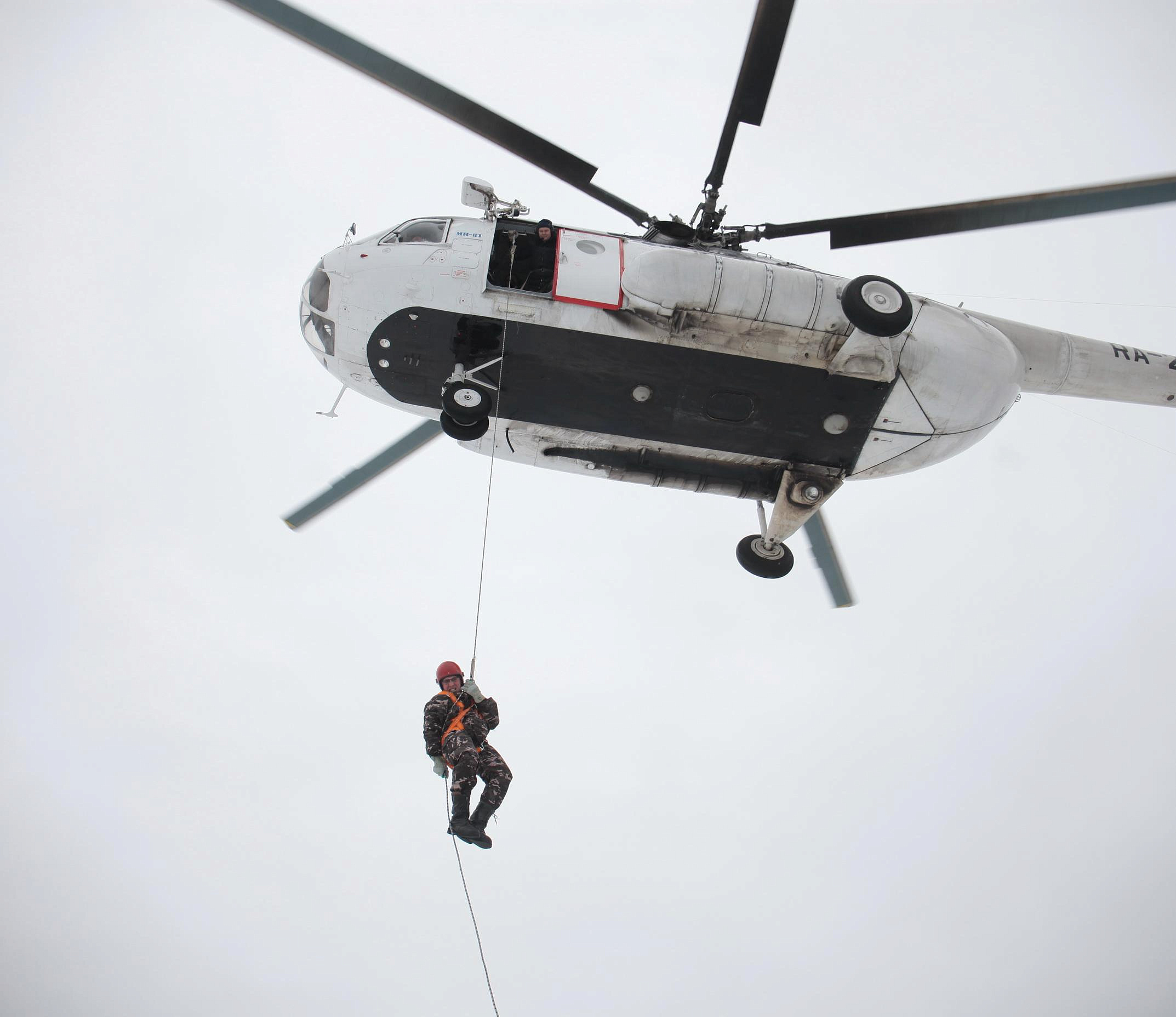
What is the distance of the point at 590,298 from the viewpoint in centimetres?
938

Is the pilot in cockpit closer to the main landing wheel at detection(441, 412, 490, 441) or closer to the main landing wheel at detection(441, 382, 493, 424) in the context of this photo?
the main landing wheel at detection(441, 382, 493, 424)

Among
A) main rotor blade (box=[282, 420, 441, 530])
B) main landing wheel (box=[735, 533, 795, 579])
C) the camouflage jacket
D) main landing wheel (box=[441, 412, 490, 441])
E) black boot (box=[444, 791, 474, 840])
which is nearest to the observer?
black boot (box=[444, 791, 474, 840])

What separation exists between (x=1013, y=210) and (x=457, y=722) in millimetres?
8047

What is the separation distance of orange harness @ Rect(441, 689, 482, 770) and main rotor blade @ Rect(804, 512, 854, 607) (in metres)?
5.45

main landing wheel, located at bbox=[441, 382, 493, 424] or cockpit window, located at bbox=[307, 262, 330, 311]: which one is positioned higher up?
cockpit window, located at bbox=[307, 262, 330, 311]

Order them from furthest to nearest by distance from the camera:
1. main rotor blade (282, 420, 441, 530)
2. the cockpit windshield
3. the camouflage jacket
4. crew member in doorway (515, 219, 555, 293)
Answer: main rotor blade (282, 420, 441, 530)
the cockpit windshield
crew member in doorway (515, 219, 555, 293)
the camouflage jacket

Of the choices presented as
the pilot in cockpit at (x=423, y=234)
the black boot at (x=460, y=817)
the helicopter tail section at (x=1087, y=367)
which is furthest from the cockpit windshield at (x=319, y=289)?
the helicopter tail section at (x=1087, y=367)

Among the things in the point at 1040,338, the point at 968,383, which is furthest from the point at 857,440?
the point at 1040,338

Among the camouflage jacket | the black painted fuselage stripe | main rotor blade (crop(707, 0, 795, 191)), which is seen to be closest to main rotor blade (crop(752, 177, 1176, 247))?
main rotor blade (crop(707, 0, 795, 191))

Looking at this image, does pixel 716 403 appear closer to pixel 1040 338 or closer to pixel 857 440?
pixel 857 440

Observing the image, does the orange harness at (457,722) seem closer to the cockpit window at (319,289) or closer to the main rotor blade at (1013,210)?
the cockpit window at (319,289)

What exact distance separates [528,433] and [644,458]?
4.64 feet

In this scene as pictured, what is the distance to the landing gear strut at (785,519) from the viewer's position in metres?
10.4

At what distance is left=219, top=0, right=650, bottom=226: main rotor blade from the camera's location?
852 centimetres
